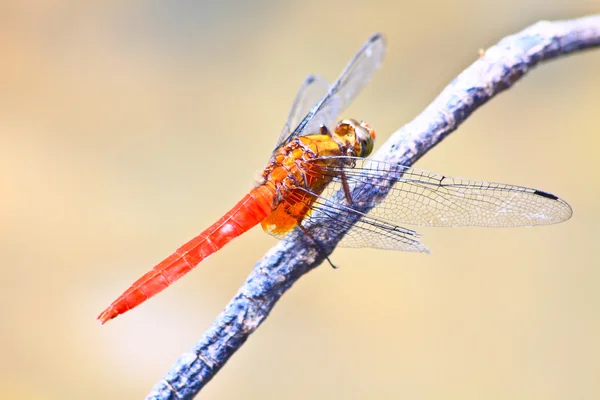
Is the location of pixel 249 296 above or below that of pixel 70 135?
below

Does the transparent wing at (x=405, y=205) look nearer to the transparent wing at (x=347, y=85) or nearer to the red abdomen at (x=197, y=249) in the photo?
the red abdomen at (x=197, y=249)

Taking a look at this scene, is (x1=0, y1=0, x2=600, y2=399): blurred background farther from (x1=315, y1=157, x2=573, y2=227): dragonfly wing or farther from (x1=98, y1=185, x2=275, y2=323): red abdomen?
(x1=98, y1=185, x2=275, y2=323): red abdomen

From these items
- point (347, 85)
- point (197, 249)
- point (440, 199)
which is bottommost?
point (440, 199)

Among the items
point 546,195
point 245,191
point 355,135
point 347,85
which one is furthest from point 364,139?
point 245,191

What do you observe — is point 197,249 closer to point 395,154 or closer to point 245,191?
point 395,154

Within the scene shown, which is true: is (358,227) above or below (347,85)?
below

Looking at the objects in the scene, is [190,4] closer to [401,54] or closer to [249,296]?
[401,54]

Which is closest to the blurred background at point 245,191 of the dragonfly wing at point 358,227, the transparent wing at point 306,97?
the transparent wing at point 306,97

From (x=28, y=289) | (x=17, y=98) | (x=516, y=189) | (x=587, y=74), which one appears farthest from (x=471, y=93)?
(x=17, y=98)
